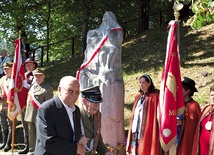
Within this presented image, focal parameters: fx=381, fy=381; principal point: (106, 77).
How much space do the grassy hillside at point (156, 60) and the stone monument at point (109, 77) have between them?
2.11 m

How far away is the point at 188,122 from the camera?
5.70 m

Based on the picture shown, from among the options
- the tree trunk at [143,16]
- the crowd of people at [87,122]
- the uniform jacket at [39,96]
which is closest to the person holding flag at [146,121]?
the crowd of people at [87,122]

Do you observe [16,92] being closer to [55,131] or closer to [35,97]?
[35,97]

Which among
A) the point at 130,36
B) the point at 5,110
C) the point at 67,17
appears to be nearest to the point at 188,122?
the point at 5,110

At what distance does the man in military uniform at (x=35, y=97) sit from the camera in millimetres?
7625

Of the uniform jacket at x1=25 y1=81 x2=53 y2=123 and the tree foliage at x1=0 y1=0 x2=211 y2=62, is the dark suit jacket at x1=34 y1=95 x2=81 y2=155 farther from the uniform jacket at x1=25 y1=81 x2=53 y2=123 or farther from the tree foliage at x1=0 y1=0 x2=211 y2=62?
the tree foliage at x1=0 y1=0 x2=211 y2=62

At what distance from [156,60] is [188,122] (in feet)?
27.8

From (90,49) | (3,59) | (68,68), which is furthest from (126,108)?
(68,68)

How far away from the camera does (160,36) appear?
675 inches

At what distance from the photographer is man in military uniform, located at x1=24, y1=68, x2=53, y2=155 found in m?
7.62

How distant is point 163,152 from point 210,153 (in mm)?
1226

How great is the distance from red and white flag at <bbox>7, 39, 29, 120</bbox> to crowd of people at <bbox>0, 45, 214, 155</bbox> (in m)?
0.21

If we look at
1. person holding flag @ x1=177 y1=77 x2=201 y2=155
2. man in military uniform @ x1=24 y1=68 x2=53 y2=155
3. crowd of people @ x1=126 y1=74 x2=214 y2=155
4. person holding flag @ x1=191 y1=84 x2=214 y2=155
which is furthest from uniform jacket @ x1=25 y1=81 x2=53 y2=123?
person holding flag @ x1=191 y1=84 x2=214 y2=155

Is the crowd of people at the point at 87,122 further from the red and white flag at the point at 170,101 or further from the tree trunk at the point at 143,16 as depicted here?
the tree trunk at the point at 143,16
